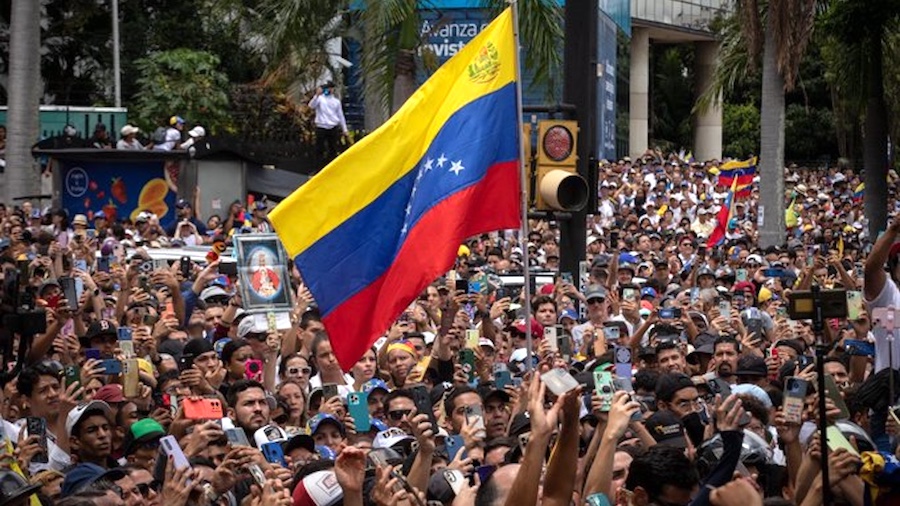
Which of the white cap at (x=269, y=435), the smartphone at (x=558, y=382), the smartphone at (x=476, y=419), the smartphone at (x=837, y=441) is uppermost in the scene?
the smartphone at (x=558, y=382)

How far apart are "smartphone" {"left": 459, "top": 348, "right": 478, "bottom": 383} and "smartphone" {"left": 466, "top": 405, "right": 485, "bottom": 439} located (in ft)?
8.54

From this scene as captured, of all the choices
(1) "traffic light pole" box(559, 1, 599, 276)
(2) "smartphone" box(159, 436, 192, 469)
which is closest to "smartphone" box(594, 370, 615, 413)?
(2) "smartphone" box(159, 436, 192, 469)

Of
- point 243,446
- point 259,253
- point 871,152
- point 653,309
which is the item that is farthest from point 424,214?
point 871,152

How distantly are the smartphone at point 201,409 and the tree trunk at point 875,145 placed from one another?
1983cm

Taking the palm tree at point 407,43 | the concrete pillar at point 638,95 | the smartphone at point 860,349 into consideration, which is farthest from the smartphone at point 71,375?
the concrete pillar at point 638,95

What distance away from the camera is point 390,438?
9719 millimetres

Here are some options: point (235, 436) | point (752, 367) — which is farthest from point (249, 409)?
point (752, 367)

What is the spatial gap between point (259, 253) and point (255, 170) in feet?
50.2

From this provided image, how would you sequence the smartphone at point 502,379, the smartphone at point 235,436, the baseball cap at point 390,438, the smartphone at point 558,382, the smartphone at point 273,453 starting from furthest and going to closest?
the smartphone at point 502,379, the baseball cap at point 390,438, the smartphone at point 235,436, the smartphone at point 273,453, the smartphone at point 558,382

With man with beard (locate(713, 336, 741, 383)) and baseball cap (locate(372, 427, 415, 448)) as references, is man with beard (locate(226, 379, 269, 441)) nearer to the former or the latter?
baseball cap (locate(372, 427, 415, 448))

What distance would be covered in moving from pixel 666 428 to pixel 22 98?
20.0 meters

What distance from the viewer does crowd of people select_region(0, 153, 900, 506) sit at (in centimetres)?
730

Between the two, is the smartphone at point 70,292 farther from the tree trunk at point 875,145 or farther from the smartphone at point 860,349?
the tree trunk at point 875,145

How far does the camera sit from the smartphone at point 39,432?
30.8 ft
